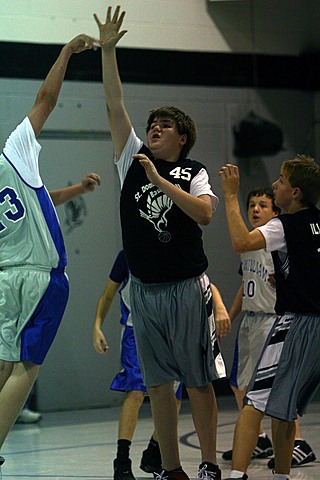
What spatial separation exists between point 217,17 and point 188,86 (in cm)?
66

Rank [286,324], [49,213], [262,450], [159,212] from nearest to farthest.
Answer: [286,324]
[159,212]
[49,213]
[262,450]

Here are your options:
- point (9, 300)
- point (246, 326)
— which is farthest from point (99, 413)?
point (9, 300)

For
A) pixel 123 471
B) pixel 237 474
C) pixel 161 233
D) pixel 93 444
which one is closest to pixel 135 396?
pixel 123 471

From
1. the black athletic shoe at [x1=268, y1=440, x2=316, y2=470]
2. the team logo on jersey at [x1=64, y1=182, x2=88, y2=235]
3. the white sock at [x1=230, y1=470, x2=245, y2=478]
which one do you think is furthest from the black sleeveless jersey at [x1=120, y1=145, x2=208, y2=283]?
the team logo on jersey at [x1=64, y1=182, x2=88, y2=235]

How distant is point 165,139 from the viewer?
4.60 metres

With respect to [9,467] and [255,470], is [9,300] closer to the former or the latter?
[9,467]

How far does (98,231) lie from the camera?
331 inches

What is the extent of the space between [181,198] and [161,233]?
0.25m

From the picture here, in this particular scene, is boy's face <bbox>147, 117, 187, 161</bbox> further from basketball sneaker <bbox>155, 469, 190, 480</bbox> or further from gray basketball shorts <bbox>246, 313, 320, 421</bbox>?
basketball sneaker <bbox>155, 469, 190, 480</bbox>

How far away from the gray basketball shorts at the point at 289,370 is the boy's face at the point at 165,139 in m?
0.96

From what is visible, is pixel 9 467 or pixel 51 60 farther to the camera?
pixel 51 60

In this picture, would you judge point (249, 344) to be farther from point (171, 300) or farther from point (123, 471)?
point (171, 300)

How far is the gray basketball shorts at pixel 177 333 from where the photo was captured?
4422 mm

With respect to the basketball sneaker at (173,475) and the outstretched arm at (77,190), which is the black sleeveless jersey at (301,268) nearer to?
the basketball sneaker at (173,475)
